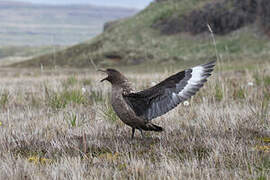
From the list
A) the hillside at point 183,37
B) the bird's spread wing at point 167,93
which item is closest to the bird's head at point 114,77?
the bird's spread wing at point 167,93

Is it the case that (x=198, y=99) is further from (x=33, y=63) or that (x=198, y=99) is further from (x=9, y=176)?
(x=33, y=63)

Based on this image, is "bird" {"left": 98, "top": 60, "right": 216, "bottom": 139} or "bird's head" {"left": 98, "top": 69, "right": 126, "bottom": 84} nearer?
"bird" {"left": 98, "top": 60, "right": 216, "bottom": 139}

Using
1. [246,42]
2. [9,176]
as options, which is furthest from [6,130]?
[246,42]

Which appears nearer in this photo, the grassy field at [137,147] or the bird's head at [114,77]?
the grassy field at [137,147]

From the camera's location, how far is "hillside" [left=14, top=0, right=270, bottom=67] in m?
21.2

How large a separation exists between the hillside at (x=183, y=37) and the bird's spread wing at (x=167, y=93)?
51.0ft

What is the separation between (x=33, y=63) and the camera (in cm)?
2811

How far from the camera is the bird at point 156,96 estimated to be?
372cm

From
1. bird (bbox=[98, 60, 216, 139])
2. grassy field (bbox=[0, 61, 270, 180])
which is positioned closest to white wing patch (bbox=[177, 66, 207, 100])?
bird (bbox=[98, 60, 216, 139])

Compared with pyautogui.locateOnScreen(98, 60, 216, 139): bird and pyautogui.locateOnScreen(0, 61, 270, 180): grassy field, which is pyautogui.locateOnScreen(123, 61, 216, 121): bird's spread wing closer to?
pyautogui.locateOnScreen(98, 60, 216, 139): bird

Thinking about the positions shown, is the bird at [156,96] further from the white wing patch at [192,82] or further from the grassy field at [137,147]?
the grassy field at [137,147]

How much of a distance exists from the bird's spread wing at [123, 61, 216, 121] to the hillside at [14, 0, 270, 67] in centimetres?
1553

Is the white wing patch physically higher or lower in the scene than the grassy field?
higher

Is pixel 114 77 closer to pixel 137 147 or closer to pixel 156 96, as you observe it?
pixel 156 96
